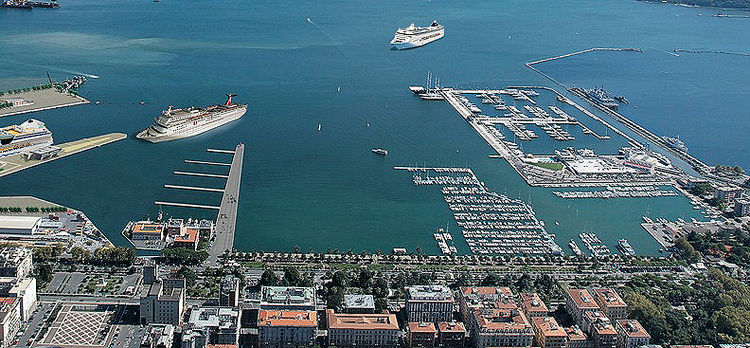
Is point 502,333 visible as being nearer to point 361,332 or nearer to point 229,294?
point 361,332

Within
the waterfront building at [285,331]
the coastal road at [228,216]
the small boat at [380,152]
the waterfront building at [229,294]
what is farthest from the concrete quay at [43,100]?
the waterfront building at [285,331]

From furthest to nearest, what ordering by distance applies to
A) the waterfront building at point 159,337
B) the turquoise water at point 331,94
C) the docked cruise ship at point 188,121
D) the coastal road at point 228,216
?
the docked cruise ship at point 188,121, the turquoise water at point 331,94, the coastal road at point 228,216, the waterfront building at point 159,337

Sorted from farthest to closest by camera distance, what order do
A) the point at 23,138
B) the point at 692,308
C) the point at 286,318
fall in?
the point at 23,138 < the point at 692,308 < the point at 286,318

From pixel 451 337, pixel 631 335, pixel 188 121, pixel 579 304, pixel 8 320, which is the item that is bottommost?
pixel 451 337

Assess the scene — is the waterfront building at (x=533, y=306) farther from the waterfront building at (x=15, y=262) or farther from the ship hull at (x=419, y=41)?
the ship hull at (x=419, y=41)

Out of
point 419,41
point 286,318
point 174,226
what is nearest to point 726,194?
point 286,318

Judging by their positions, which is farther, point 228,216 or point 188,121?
point 188,121
